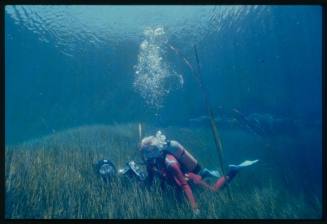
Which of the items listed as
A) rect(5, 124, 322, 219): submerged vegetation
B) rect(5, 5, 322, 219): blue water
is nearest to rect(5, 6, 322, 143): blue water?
rect(5, 5, 322, 219): blue water

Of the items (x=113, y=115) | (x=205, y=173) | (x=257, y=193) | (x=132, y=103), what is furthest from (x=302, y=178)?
(x=113, y=115)

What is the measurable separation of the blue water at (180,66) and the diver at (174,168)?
1.48m

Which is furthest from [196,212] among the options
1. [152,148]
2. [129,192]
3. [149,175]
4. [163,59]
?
[163,59]

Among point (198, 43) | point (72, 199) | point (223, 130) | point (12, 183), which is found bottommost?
point (223, 130)

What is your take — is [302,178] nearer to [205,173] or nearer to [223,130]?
[205,173]

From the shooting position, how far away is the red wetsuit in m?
4.59

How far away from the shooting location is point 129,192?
4695mm

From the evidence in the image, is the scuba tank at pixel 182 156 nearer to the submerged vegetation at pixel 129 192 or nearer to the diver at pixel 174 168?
the diver at pixel 174 168

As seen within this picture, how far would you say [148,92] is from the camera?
773 cm

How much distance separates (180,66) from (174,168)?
348 centimetres

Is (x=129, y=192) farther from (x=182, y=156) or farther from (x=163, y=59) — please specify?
(x=163, y=59)

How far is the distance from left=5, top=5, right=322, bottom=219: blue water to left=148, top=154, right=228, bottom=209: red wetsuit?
1.57m

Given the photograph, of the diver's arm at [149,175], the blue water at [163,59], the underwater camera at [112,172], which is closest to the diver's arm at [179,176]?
the diver's arm at [149,175]
